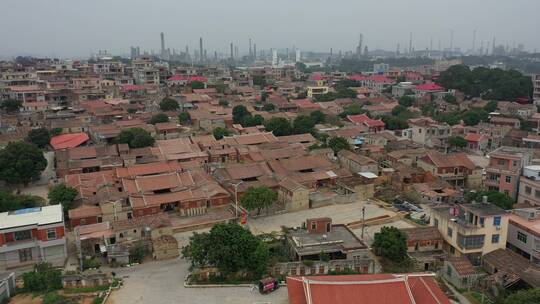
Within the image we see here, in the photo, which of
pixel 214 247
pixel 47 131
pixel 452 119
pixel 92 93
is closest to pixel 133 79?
pixel 92 93

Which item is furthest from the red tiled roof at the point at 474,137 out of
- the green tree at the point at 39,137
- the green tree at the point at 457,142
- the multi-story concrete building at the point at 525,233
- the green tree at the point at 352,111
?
the green tree at the point at 39,137

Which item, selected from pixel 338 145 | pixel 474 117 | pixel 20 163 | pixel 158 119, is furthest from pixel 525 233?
pixel 158 119

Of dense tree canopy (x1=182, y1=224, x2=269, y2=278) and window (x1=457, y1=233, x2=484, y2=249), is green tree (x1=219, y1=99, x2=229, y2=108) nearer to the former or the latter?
dense tree canopy (x1=182, y1=224, x2=269, y2=278)

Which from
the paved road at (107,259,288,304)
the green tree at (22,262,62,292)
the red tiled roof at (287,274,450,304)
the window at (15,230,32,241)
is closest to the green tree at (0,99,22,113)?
the window at (15,230,32,241)

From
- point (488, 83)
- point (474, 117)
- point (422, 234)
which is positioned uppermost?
point (488, 83)

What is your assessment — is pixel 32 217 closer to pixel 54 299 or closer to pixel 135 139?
pixel 54 299

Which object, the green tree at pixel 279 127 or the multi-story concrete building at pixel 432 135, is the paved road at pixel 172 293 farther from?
the multi-story concrete building at pixel 432 135
